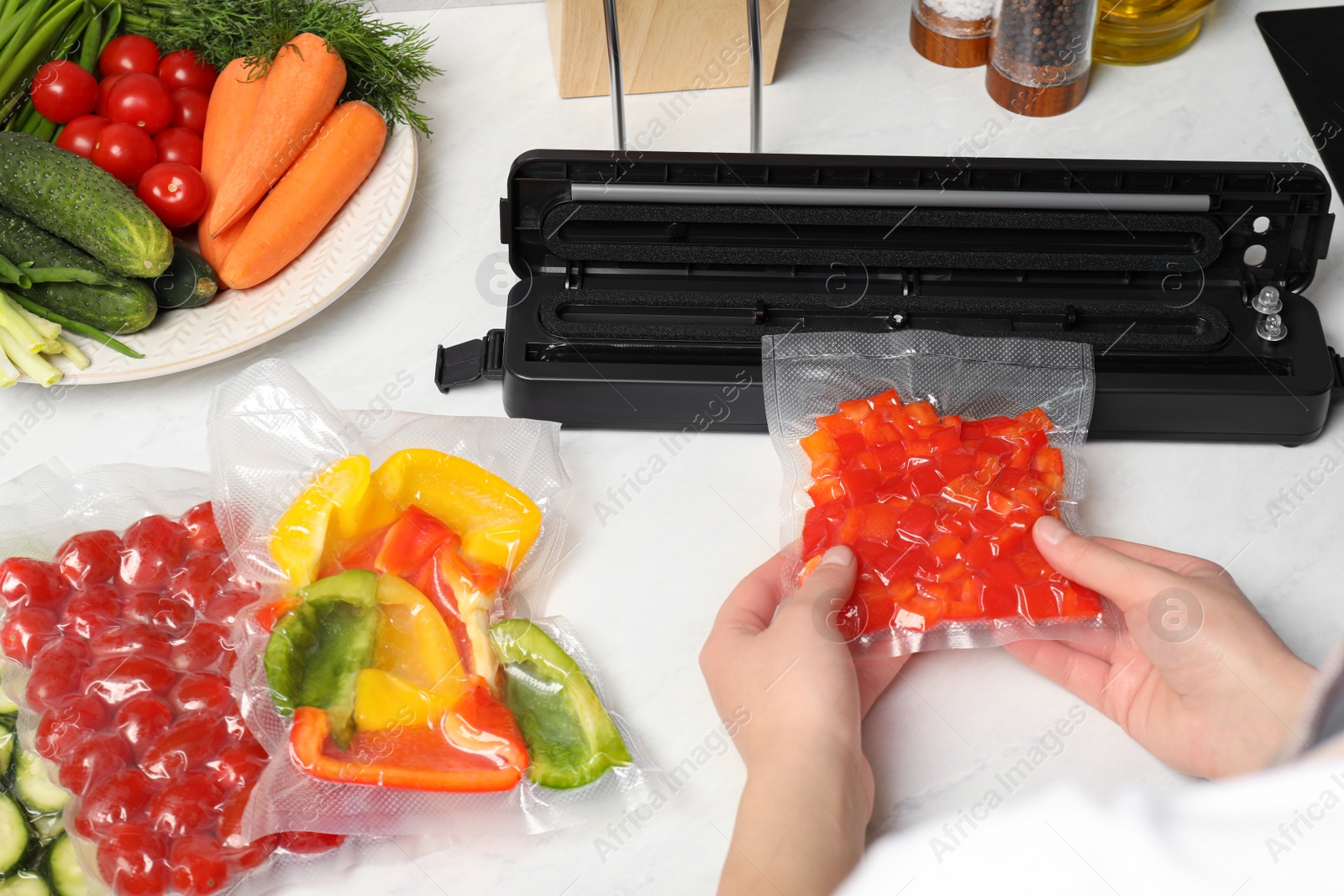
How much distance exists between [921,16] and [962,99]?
0.12 meters

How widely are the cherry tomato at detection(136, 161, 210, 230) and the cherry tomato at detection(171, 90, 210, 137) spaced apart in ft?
0.33

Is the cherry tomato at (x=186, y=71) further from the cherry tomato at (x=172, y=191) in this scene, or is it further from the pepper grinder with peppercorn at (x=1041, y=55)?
the pepper grinder with peppercorn at (x=1041, y=55)

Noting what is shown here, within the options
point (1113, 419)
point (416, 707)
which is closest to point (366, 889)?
point (416, 707)

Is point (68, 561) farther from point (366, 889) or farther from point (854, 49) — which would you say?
point (854, 49)

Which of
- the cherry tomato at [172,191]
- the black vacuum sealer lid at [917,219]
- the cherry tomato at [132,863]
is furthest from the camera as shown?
the cherry tomato at [172,191]

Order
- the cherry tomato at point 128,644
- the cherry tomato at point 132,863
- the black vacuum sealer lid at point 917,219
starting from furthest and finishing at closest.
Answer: the black vacuum sealer lid at point 917,219 < the cherry tomato at point 128,644 < the cherry tomato at point 132,863

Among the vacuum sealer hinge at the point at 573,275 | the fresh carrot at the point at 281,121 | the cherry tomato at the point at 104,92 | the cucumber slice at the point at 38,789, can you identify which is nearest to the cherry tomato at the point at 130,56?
the cherry tomato at the point at 104,92

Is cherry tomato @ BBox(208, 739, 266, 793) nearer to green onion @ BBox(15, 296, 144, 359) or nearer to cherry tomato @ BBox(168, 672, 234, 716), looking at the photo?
cherry tomato @ BBox(168, 672, 234, 716)

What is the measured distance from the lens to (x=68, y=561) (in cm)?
84

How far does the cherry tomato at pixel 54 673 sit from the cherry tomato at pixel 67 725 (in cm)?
1

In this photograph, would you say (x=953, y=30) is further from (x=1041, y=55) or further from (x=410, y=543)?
(x=410, y=543)

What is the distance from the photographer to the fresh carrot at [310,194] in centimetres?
104

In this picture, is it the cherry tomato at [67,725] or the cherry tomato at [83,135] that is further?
the cherry tomato at [83,135]

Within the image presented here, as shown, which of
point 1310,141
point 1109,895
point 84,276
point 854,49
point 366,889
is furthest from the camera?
point 854,49
